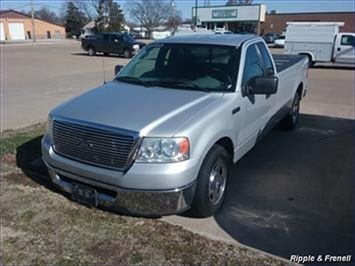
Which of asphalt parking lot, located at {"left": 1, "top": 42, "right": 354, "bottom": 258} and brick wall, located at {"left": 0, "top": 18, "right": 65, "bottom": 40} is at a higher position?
asphalt parking lot, located at {"left": 1, "top": 42, "right": 354, "bottom": 258}

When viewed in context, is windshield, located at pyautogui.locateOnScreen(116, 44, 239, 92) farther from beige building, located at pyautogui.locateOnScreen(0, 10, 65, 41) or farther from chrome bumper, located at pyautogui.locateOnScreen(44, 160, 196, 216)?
beige building, located at pyautogui.locateOnScreen(0, 10, 65, 41)

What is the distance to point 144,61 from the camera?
204 inches

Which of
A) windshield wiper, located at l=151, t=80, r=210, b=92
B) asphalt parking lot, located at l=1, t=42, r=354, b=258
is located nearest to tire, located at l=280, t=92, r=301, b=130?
asphalt parking lot, located at l=1, t=42, r=354, b=258

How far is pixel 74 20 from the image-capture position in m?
88.5

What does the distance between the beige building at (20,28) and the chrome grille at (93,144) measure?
83.2m

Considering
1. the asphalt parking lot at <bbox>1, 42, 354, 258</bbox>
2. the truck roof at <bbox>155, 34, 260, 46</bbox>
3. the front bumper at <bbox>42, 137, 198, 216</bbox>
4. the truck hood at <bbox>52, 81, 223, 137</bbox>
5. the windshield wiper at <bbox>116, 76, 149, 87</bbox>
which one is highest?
the truck roof at <bbox>155, 34, 260, 46</bbox>

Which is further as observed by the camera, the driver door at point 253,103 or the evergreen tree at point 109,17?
the evergreen tree at point 109,17

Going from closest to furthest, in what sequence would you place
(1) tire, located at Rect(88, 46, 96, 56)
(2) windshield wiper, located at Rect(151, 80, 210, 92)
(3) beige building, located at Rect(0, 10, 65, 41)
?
(2) windshield wiper, located at Rect(151, 80, 210, 92), (1) tire, located at Rect(88, 46, 96, 56), (3) beige building, located at Rect(0, 10, 65, 41)

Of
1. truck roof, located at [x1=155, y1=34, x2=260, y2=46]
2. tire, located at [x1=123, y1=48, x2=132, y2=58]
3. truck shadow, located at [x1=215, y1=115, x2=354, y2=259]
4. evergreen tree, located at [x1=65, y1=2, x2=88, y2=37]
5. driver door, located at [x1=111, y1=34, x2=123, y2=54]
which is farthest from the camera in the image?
evergreen tree, located at [x1=65, y1=2, x2=88, y2=37]

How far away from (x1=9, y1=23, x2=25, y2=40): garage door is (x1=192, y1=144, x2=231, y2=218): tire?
85.9 m

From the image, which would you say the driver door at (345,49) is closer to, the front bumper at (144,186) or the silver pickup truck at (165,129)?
the silver pickup truck at (165,129)

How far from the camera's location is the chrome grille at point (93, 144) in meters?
3.45

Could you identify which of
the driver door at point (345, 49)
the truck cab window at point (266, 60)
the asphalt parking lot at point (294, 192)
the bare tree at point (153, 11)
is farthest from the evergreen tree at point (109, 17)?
the truck cab window at point (266, 60)

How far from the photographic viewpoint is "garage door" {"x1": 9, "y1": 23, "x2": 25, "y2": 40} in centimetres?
8062
